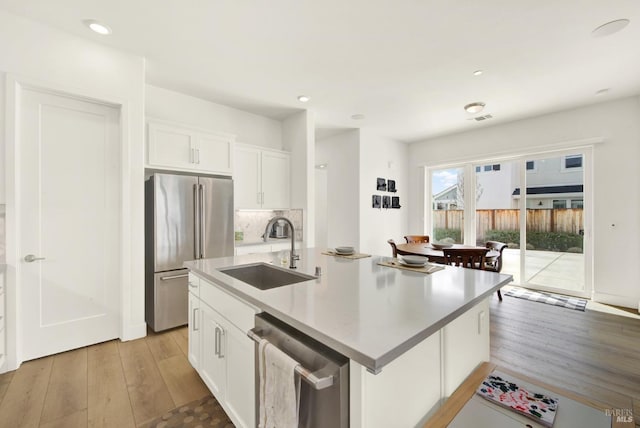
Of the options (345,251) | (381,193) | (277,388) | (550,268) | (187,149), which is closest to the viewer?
(277,388)

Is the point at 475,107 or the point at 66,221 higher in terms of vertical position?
the point at 475,107

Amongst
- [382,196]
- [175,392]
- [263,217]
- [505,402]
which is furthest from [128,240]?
[382,196]

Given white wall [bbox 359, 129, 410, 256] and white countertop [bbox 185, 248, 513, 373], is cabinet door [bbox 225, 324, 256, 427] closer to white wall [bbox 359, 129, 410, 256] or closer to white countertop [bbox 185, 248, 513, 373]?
white countertop [bbox 185, 248, 513, 373]

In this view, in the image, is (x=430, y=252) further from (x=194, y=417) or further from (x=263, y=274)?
(x=194, y=417)

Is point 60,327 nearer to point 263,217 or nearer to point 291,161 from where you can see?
point 263,217

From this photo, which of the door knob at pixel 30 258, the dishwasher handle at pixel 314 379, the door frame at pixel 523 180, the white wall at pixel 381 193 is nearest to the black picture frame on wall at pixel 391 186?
the white wall at pixel 381 193

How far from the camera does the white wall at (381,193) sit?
5145mm

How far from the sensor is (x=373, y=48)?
261cm

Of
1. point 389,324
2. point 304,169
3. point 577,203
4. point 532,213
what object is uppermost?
point 304,169

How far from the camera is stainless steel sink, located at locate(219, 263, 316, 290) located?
1.81 meters

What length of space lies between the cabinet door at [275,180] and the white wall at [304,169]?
0.37ft

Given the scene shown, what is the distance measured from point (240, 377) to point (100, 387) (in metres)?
1.39

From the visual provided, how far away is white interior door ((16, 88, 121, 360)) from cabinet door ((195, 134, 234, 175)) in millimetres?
843

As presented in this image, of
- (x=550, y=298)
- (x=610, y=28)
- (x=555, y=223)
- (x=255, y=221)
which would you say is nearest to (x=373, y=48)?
(x=610, y=28)
